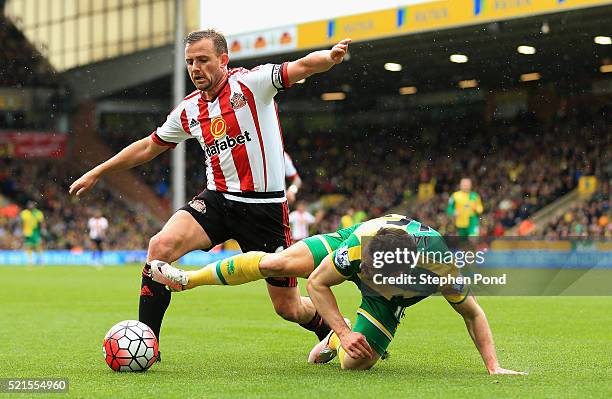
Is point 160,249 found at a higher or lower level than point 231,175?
lower

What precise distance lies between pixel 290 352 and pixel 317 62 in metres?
2.41

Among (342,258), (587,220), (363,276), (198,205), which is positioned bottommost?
(587,220)

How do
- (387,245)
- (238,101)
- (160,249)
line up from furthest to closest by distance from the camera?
(238,101) < (160,249) < (387,245)

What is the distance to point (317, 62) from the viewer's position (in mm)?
5645

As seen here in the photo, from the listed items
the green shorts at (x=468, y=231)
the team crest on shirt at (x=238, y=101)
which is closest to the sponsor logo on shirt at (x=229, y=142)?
the team crest on shirt at (x=238, y=101)

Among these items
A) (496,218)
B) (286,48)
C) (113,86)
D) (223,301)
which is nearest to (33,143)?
(113,86)

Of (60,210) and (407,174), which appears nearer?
(407,174)

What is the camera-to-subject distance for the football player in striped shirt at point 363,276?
543 centimetres

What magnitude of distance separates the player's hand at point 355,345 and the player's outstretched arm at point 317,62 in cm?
154

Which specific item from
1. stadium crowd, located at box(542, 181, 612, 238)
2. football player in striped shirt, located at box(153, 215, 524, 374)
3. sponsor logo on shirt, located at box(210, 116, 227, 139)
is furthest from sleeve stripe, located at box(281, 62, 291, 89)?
stadium crowd, located at box(542, 181, 612, 238)

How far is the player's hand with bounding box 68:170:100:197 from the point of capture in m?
6.53

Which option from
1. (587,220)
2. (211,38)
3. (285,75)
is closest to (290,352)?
(285,75)

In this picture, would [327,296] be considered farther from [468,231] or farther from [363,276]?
[468,231]

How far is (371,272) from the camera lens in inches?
215
